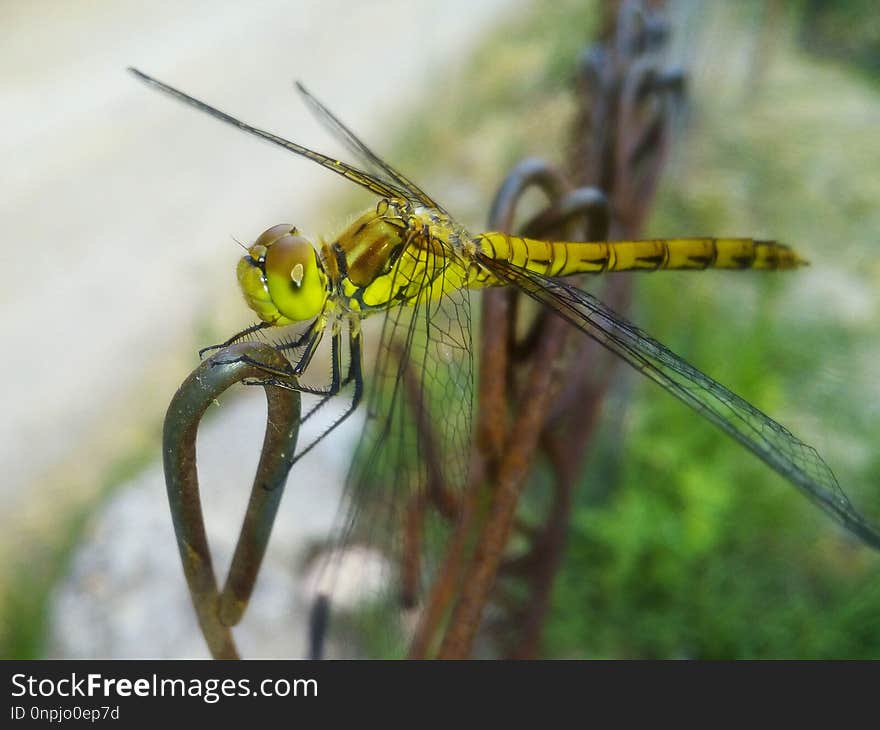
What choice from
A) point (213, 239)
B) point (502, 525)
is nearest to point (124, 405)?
point (213, 239)

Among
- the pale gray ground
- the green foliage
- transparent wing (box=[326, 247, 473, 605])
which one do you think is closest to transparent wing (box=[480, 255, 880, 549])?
transparent wing (box=[326, 247, 473, 605])

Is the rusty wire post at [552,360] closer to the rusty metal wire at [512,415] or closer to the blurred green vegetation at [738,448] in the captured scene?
the rusty metal wire at [512,415]

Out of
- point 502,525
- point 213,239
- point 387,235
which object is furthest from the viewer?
point 213,239

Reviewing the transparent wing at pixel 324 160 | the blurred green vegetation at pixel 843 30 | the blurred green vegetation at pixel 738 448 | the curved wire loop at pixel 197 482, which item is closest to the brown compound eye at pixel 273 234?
the transparent wing at pixel 324 160

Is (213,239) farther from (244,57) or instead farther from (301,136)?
(244,57)

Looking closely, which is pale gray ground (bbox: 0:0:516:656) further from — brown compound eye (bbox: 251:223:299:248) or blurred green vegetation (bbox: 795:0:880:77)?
blurred green vegetation (bbox: 795:0:880:77)

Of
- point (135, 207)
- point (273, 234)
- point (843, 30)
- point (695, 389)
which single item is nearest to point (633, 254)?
point (695, 389)
